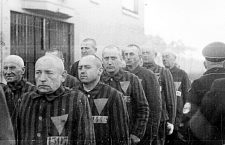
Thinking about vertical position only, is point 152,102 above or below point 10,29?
below

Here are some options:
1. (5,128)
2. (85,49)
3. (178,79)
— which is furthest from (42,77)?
(178,79)

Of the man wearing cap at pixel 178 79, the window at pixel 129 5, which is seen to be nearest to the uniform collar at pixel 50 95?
the window at pixel 129 5

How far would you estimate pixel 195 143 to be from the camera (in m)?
2.12

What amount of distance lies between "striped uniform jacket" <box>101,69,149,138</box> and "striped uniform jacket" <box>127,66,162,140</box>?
0.87 feet

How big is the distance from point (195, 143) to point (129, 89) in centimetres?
77

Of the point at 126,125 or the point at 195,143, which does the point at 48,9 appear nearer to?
the point at 126,125

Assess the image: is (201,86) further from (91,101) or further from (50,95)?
(50,95)

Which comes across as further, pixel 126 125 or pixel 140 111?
pixel 140 111

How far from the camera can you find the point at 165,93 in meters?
3.54

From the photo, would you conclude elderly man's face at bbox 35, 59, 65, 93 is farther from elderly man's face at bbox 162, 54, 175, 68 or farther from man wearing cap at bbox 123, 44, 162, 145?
elderly man's face at bbox 162, 54, 175, 68

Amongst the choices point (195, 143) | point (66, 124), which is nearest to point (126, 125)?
point (195, 143)

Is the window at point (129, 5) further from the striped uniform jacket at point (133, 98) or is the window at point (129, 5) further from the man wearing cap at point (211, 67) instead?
the man wearing cap at point (211, 67)

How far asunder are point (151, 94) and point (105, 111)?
2.71 feet

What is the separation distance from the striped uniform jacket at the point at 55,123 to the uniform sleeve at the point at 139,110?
0.90 m
